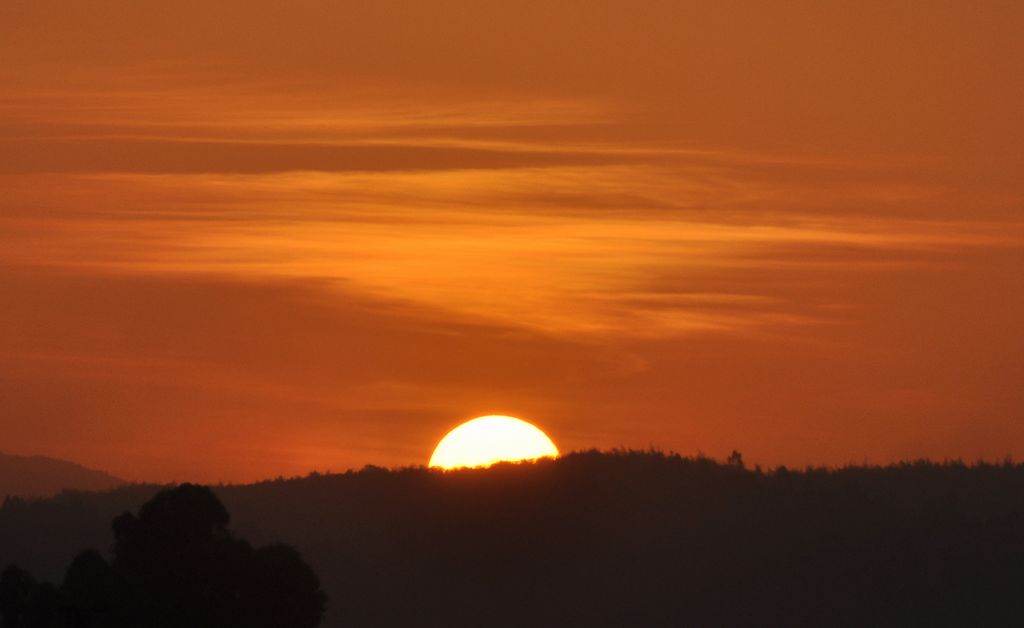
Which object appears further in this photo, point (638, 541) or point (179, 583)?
point (638, 541)

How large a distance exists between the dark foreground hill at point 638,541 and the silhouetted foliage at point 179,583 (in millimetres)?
15496

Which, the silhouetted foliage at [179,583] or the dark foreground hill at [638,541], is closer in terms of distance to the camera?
the silhouetted foliage at [179,583]

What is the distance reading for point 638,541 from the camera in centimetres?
4562

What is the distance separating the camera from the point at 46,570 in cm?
4759

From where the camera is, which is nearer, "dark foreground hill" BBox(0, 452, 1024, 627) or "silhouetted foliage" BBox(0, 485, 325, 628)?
"silhouetted foliage" BBox(0, 485, 325, 628)

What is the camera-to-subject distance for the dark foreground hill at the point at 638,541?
139 feet

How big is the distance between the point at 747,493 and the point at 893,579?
519 centimetres

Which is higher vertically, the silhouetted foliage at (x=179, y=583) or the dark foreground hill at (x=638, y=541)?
the dark foreground hill at (x=638, y=541)

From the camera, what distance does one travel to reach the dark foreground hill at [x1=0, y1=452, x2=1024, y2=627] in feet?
139

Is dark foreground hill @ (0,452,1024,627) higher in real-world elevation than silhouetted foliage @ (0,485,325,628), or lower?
higher

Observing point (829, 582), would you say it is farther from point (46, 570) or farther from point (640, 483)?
point (46, 570)

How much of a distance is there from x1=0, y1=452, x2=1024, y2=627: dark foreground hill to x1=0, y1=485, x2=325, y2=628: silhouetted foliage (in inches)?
610

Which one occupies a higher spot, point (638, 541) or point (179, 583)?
point (638, 541)

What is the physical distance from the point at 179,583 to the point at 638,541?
1914 centimetres
